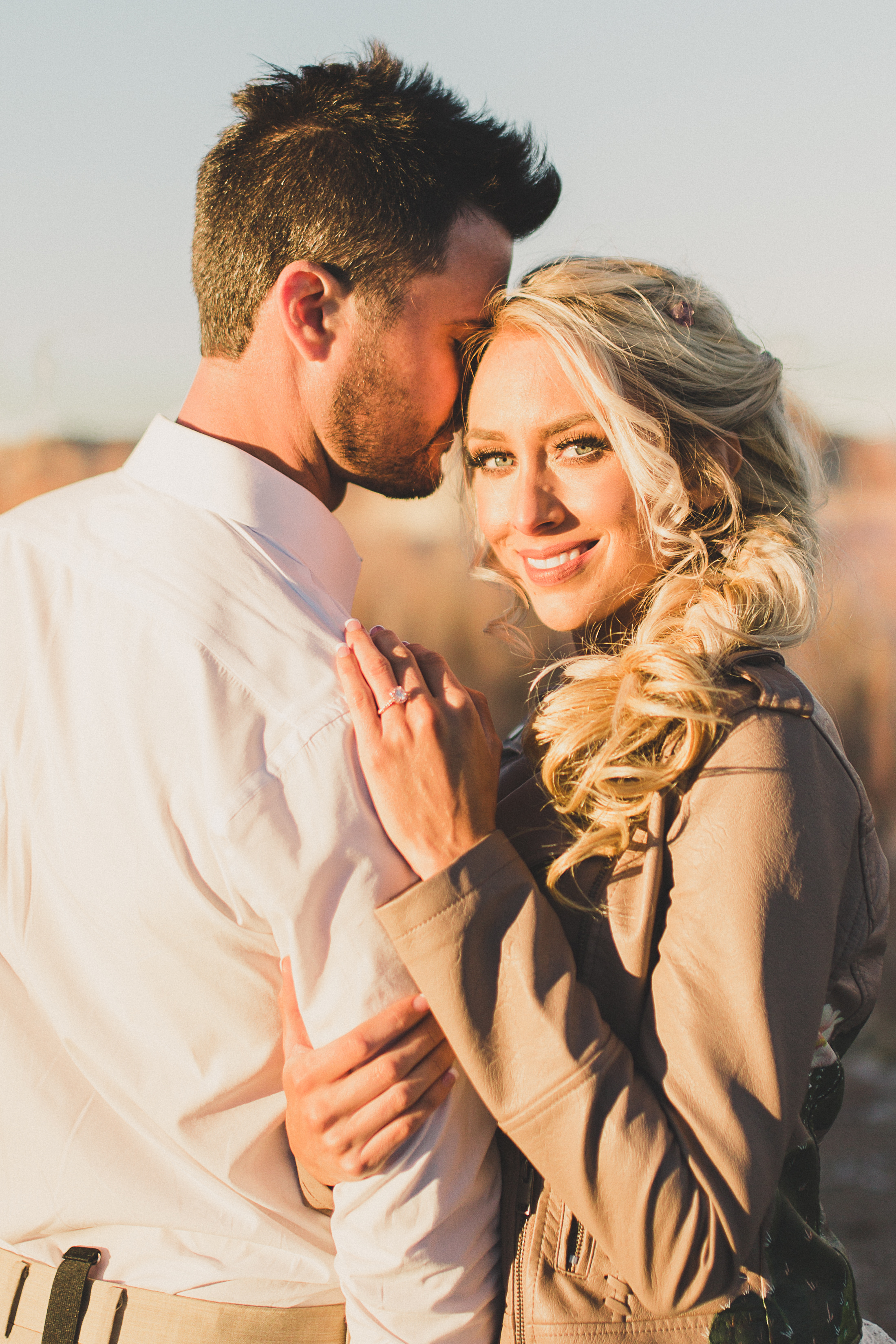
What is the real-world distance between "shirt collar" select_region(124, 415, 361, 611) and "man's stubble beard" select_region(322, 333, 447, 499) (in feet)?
0.62

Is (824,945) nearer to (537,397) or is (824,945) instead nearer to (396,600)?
(537,397)

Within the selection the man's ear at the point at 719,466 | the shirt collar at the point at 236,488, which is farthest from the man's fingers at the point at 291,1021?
the man's ear at the point at 719,466

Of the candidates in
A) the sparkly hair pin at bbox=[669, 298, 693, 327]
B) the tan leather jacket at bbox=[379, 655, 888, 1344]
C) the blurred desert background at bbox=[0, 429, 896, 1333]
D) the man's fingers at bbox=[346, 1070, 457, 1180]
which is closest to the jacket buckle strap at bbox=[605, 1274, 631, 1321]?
the tan leather jacket at bbox=[379, 655, 888, 1344]

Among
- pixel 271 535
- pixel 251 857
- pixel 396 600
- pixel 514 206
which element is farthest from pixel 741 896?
pixel 396 600

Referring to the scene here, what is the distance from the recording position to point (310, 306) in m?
1.76

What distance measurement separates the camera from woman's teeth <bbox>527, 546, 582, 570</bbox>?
197cm

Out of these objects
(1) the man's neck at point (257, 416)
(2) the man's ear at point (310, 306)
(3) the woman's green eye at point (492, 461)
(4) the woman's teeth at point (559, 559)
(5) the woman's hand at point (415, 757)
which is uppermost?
(2) the man's ear at point (310, 306)

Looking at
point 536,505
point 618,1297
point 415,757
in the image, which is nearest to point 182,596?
point 415,757

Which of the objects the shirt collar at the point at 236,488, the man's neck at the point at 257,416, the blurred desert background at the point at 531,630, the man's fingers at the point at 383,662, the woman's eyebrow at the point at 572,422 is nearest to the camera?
the man's fingers at the point at 383,662

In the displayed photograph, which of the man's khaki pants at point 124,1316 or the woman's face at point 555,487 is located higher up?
the woman's face at point 555,487

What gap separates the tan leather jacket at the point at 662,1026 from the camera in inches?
52.9

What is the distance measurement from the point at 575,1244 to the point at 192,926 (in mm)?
687

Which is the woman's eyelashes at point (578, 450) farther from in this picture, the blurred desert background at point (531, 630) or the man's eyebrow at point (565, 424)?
the blurred desert background at point (531, 630)

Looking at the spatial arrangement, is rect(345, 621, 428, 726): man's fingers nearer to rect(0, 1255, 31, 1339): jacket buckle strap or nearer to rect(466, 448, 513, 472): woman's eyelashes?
rect(466, 448, 513, 472): woman's eyelashes
